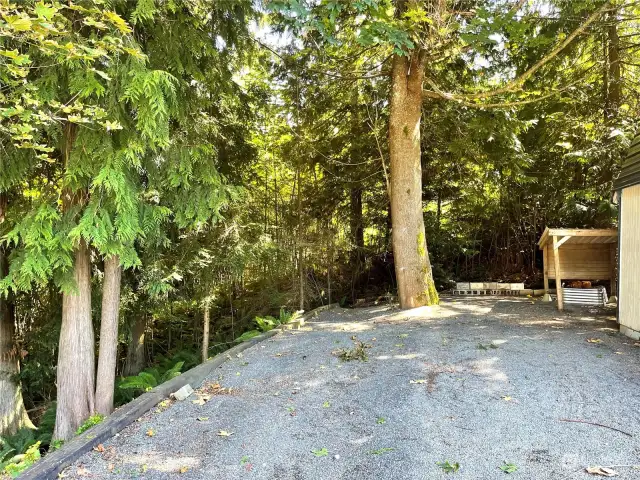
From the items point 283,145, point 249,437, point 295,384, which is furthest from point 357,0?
point 283,145

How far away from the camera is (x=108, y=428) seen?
3.56 m

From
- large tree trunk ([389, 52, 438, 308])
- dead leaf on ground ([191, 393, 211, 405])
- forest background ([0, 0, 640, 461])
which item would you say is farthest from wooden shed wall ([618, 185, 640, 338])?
dead leaf on ground ([191, 393, 211, 405])

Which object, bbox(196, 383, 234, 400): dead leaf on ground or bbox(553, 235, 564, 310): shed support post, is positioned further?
bbox(553, 235, 564, 310): shed support post

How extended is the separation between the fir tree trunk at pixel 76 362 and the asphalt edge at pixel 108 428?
3.53 feet

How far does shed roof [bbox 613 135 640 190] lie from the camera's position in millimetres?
5669

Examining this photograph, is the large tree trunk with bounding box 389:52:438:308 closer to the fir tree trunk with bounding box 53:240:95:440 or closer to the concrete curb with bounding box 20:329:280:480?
the concrete curb with bounding box 20:329:280:480

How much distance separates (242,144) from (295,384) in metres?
5.51

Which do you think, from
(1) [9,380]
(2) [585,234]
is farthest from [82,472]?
(2) [585,234]

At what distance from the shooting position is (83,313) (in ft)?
16.2

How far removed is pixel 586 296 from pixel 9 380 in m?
10.3

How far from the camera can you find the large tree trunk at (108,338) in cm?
493

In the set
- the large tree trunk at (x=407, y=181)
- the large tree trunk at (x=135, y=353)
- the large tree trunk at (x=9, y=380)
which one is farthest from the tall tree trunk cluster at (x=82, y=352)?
the large tree trunk at (x=407, y=181)

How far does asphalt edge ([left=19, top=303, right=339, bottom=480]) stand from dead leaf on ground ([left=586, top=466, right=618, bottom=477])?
361 cm

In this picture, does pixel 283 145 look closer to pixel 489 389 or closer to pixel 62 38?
pixel 62 38
